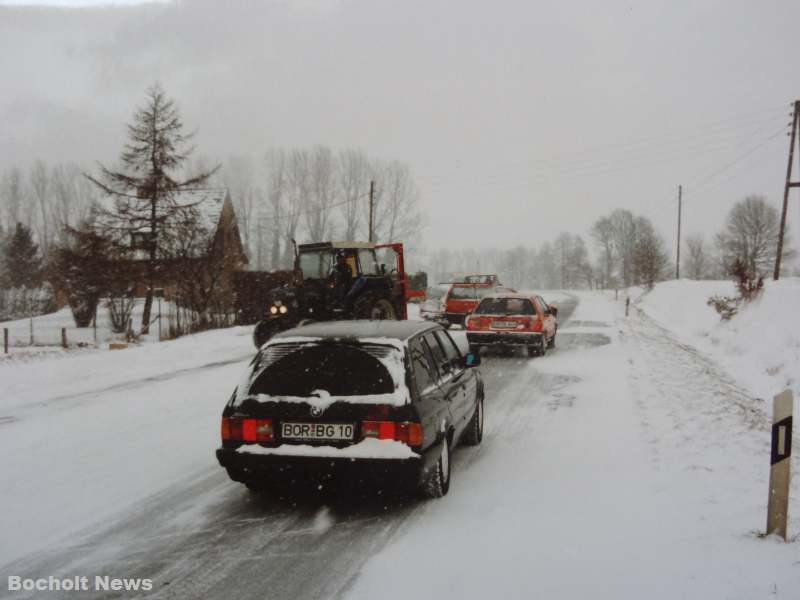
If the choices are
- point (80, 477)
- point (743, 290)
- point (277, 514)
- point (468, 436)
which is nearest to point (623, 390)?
point (468, 436)

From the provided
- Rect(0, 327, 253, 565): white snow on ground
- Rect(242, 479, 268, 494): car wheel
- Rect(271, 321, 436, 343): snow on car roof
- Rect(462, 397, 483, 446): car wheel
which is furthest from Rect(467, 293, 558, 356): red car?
Rect(242, 479, 268, 494): car wheel

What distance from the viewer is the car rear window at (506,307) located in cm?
1482

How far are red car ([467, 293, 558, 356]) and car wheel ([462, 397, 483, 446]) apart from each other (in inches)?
295

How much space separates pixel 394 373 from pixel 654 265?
181 feet

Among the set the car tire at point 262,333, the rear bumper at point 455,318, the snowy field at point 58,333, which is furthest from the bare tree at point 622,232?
the car tire at point 262,333

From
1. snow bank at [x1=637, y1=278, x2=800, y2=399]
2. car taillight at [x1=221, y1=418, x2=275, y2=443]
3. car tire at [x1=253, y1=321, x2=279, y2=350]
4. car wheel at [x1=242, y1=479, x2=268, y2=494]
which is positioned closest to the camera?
car taillight at [x1=221, y1=418, x2=275, y2=443]

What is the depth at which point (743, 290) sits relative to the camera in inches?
894

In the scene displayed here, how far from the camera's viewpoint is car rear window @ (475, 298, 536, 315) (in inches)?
583

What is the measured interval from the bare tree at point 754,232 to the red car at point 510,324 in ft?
252

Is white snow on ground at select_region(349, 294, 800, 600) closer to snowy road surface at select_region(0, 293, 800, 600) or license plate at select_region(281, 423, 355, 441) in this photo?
snowy road surface at select_region(0, 293, 800, 600)

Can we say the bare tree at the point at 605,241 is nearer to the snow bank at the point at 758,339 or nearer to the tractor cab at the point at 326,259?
the snow bank at the point at 758,339

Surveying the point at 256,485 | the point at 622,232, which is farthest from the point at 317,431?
the point at 622,232

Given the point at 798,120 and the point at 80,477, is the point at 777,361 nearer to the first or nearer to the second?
the point at 80,477

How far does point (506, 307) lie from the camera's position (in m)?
15.0
